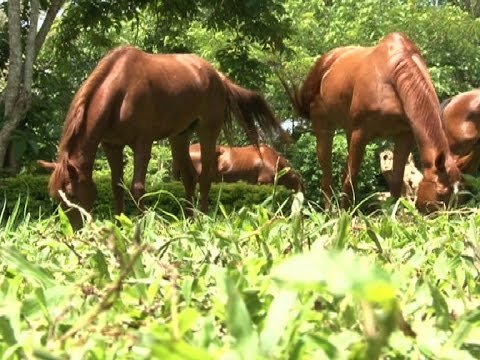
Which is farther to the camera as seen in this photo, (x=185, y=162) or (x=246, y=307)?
(x=185, y=162)

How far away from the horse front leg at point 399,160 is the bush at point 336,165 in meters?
10.7

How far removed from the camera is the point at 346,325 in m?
0.71

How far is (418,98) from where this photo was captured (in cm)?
620

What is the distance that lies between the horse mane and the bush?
11377 mm

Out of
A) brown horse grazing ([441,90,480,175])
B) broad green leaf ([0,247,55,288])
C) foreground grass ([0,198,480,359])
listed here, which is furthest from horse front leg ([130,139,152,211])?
broad green leaf ([0,247,55,288])

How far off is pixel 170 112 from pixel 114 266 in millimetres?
6059

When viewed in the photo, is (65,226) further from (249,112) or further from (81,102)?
(249,112)

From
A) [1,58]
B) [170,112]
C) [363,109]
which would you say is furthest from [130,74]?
[1,58]

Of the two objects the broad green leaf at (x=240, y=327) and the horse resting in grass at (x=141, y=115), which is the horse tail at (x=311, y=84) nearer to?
the horse resting in grass at (x=141, y=115)

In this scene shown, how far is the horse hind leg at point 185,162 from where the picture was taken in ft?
27.1

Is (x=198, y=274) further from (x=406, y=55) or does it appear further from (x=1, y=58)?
(x=1, y=58)

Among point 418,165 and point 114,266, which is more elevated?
point 114,266

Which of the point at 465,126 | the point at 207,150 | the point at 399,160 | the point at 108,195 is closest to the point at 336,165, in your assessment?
the point at 465,126

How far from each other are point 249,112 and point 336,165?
33.7 ft
